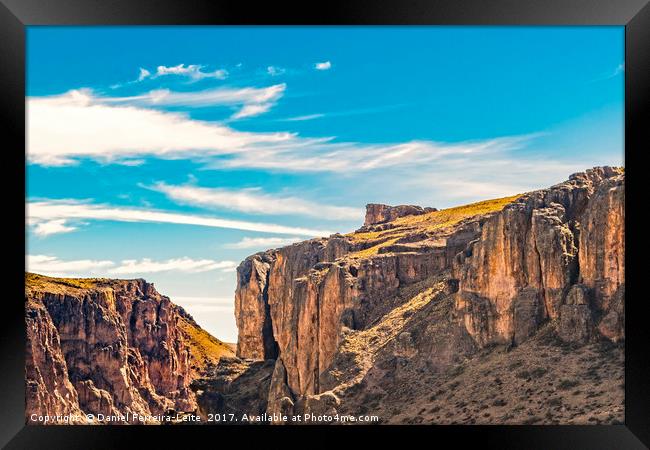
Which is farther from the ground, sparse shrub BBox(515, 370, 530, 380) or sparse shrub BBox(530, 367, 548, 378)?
sparse shrub BBox(530, 367, 548, 378)

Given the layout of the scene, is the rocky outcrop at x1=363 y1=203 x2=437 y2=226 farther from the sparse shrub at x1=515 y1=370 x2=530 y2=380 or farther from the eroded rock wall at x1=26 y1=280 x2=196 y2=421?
the sparse shrub at x1=515 y1=370 x2=530 y2=380

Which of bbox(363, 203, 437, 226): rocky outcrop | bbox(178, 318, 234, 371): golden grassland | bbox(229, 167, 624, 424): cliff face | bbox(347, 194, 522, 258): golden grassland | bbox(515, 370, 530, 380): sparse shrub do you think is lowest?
bbox(178, 318, 234, 371): golden grassland

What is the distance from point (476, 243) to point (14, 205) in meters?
55.2

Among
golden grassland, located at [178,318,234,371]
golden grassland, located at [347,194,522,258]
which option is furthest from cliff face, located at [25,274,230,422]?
golden grassland, located at [347,194,522,258]

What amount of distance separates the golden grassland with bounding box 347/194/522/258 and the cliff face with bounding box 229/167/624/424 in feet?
1.39

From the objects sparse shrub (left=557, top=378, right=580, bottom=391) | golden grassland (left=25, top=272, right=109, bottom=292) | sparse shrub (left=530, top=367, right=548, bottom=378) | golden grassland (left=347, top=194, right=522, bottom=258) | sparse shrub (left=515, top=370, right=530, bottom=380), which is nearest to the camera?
sparse shrub (left=557, top=378, right=580, bottom=391)

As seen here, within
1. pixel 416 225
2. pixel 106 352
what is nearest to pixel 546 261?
pixel 416 225

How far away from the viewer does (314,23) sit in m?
12.8

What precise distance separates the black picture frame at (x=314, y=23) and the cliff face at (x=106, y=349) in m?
83.8

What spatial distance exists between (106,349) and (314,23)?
108 metres

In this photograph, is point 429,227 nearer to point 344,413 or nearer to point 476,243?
point 476,243

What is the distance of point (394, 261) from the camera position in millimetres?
75438

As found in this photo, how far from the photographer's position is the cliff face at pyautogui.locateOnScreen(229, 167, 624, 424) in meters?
55.2

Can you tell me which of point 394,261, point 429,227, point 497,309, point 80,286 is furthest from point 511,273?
point 80,286
